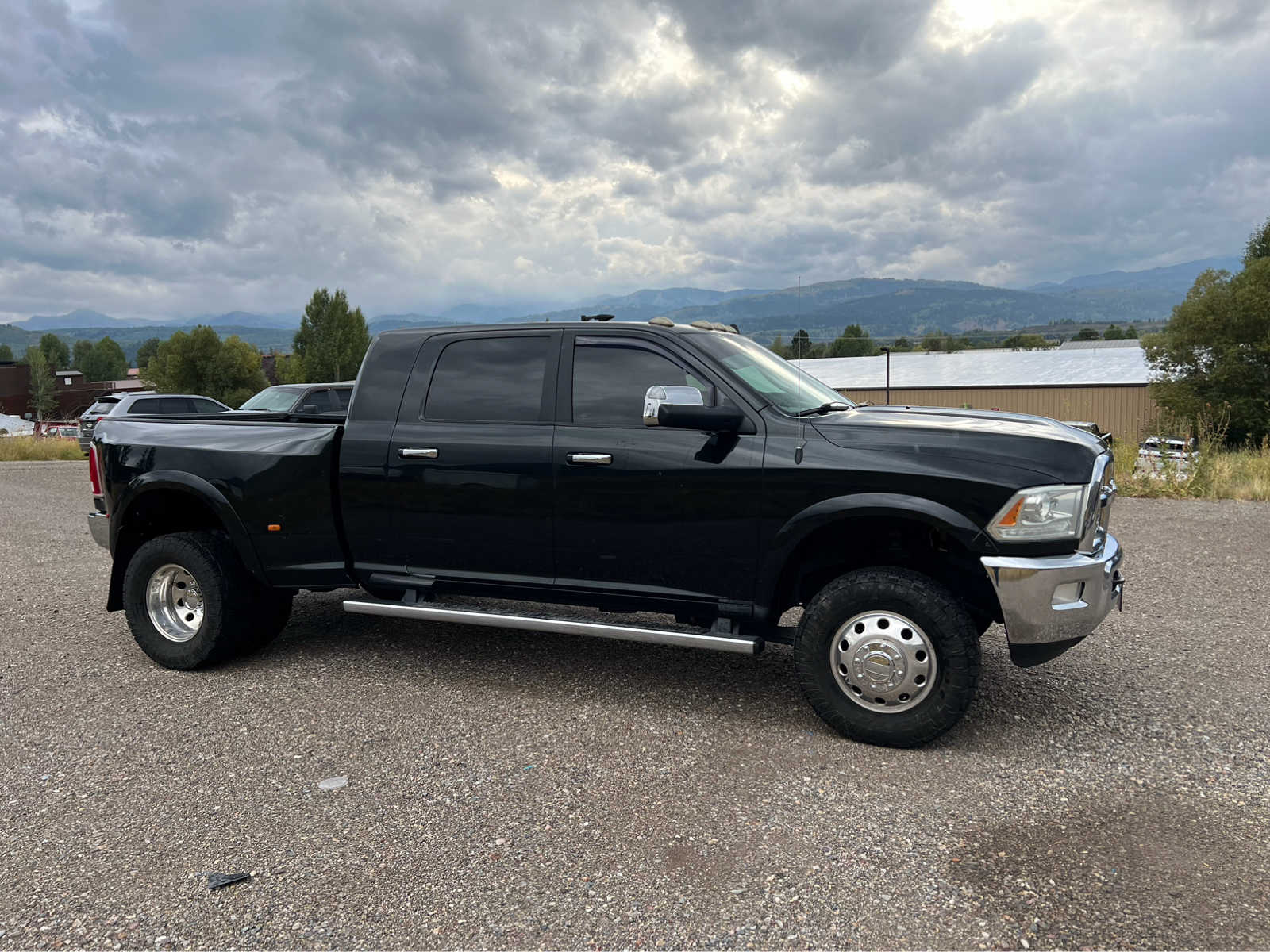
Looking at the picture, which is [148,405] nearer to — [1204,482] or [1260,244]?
[1204,482]

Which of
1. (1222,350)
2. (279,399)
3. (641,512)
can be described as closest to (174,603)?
(641,512)

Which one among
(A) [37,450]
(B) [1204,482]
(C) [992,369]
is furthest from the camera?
(C) [992,369]

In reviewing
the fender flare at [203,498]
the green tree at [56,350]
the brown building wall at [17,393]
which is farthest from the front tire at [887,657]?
the green tree at [56,350]

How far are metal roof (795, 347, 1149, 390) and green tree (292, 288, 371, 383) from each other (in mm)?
53210

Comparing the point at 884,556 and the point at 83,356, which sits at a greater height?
the point at 83,356

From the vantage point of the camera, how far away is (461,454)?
478 cm

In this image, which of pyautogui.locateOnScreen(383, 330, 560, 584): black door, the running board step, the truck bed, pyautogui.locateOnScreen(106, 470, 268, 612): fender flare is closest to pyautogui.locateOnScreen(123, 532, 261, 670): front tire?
pyautogui.locateOnScreen(106, 470, 268, 612): fender flare

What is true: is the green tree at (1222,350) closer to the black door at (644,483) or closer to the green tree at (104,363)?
the black door at (644,483)

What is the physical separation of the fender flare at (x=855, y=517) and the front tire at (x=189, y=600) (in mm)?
3158

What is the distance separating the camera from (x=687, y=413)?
413 centimetres

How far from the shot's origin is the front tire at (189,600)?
5.23 m

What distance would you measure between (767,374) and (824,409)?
37 centimetres

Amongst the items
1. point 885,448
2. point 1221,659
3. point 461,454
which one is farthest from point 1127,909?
point 461,454

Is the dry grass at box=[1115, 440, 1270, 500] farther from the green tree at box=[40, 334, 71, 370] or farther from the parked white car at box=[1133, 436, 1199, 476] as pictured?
the green tree at box=[40, 334, 71, 370]
